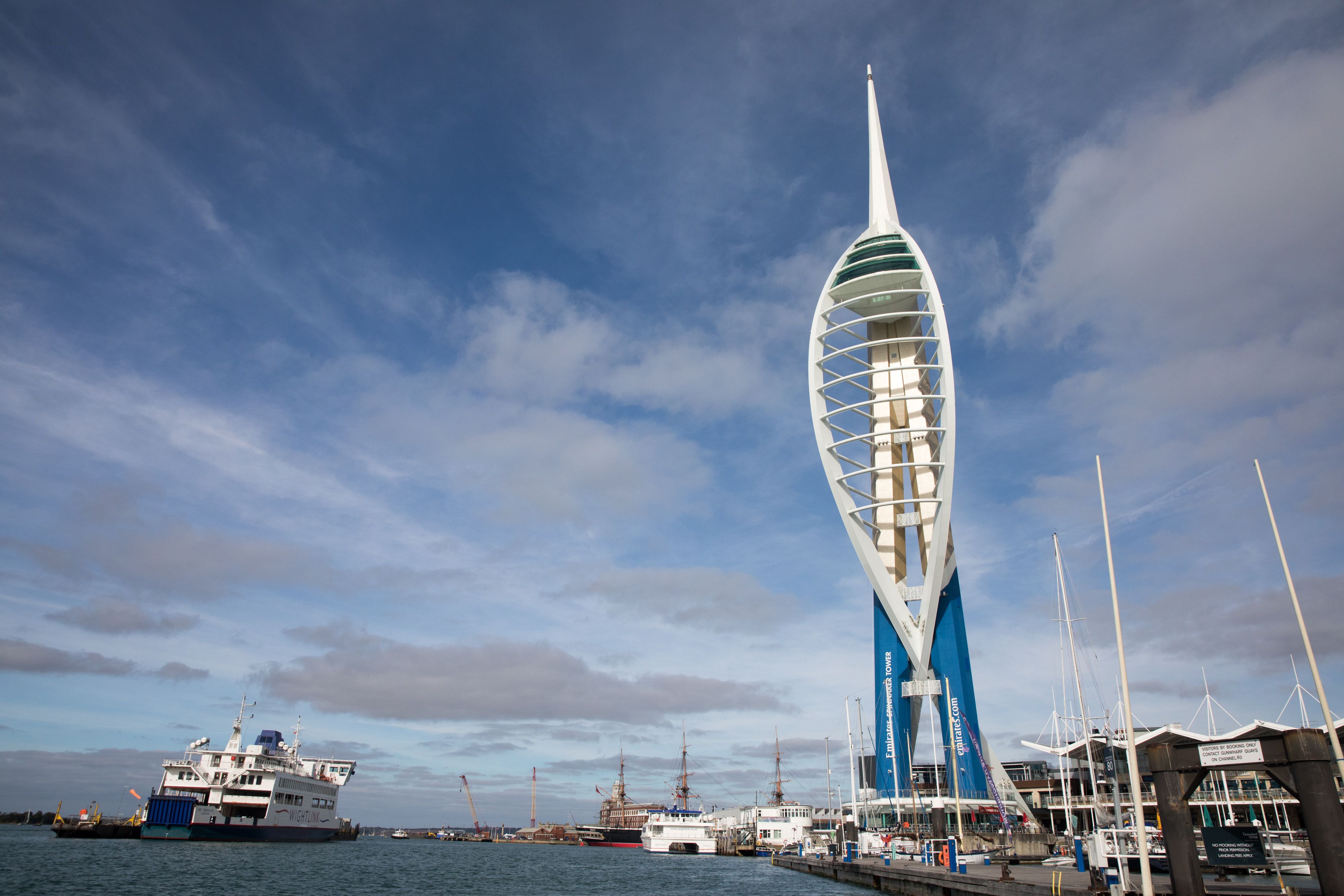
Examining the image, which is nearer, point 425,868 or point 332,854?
point 425,868

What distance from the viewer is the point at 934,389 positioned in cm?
6072

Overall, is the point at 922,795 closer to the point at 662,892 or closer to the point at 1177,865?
the point at 662,892

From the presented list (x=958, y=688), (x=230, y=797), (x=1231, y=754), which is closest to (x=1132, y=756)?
(x=1231, y=754)

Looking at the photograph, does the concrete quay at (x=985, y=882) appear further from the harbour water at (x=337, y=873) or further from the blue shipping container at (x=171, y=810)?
the blue shipping container at (x=171, y=810)

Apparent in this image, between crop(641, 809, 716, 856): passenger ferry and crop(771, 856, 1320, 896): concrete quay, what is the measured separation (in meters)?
55.2

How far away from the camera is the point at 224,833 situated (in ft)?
214

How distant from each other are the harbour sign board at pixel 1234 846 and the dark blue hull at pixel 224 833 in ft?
229

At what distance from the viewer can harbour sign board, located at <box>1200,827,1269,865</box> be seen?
17.0 meters

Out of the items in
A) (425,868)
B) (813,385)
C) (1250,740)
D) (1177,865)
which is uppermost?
(813,385)

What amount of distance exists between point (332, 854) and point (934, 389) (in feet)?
197

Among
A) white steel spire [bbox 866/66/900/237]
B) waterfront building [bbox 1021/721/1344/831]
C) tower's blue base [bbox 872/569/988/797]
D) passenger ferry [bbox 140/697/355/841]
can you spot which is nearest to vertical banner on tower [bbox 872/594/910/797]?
tower's blue base [bbox 872/569/988/797]

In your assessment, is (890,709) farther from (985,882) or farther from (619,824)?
(619,824)

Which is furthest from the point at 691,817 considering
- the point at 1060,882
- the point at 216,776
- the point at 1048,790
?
the point at 1060,882

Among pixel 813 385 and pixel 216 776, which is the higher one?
pixel 813 385
